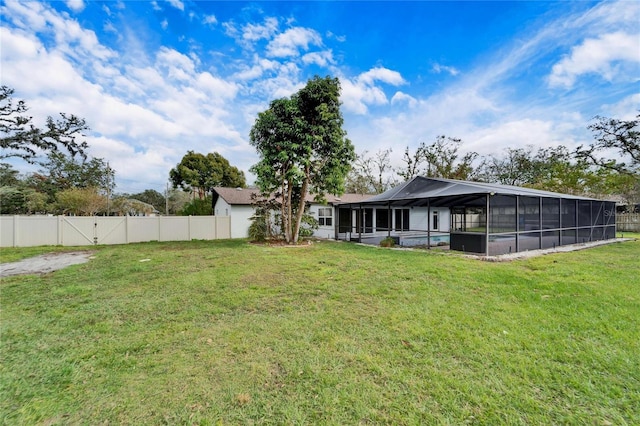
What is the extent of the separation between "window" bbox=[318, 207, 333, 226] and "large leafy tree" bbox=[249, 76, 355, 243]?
174 inches

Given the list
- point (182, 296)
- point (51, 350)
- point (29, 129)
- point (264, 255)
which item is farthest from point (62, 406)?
point (29, 129)

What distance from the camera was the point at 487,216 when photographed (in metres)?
8.16

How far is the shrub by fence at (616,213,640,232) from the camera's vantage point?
18.7 m

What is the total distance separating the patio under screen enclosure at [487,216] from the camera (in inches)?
363

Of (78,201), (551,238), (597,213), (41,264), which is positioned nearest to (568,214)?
(551,238)

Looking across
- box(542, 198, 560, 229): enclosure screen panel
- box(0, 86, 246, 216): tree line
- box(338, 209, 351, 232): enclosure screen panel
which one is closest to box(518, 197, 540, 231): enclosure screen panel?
box(542, 198, 560, 229): enclosure screen panel

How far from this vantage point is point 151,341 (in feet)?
9.71

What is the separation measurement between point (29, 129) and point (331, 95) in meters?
14.1

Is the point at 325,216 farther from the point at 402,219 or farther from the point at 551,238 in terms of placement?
the point at 551,238

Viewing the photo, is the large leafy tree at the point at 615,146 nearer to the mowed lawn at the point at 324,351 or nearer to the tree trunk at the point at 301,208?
the mowed lawn at the point at 324,351

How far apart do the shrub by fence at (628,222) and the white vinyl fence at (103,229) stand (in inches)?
1069

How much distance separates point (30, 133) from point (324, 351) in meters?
17.4

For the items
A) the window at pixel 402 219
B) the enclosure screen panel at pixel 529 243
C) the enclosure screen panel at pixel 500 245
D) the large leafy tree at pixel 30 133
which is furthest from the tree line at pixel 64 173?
the enclosure screen panel at pixel 529 243

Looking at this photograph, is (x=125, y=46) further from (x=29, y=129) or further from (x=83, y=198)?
(x=83, y=198)
